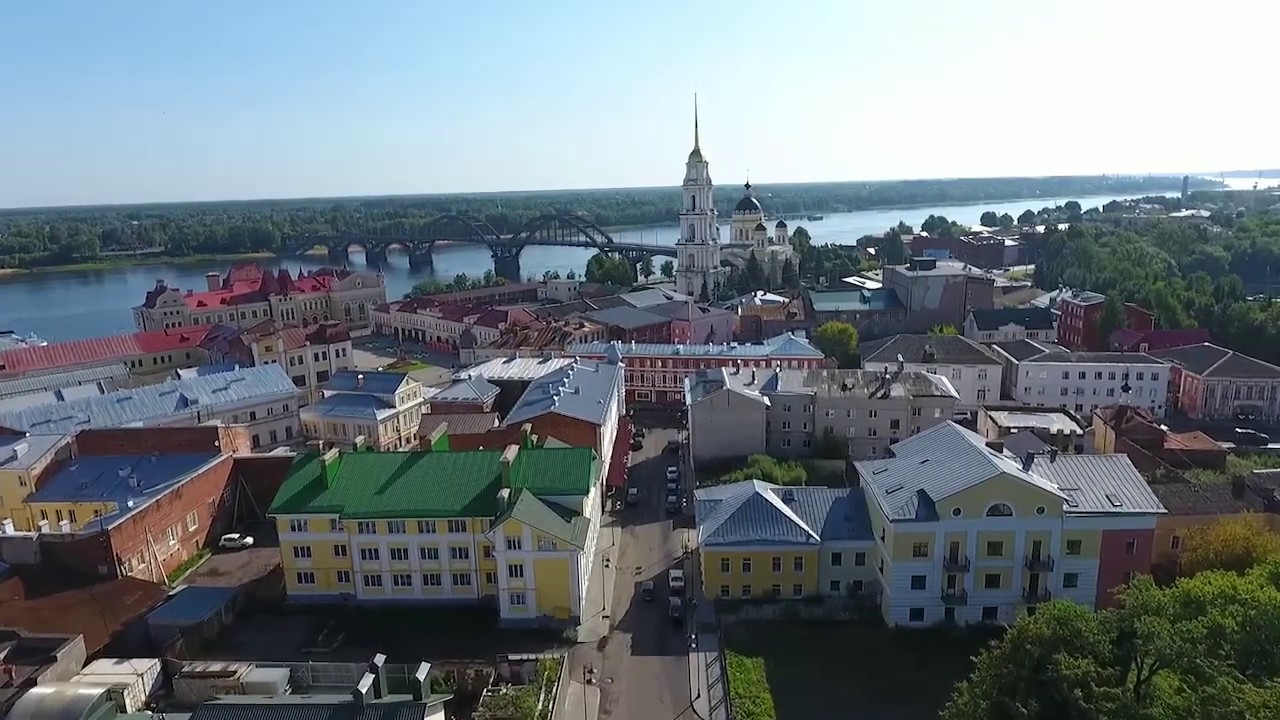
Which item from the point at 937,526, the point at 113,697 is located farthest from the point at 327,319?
the point at 937,526

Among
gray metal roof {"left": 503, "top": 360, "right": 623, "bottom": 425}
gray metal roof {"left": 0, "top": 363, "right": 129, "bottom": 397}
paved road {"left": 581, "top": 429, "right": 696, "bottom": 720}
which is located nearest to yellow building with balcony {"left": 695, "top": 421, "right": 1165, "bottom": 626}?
paved road {"left": 581, "top": 429, "right": 696, "bottom": 720}

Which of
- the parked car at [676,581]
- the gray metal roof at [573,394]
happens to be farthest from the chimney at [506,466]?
the gray metal roof at [573,394]

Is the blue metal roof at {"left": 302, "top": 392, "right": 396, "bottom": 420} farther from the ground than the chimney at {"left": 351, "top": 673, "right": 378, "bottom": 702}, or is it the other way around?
the blue metal roof at {"left": 302, "top": 392, "right": 396, "bottom": 420}

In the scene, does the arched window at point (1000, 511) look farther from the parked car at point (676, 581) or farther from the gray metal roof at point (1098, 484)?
the parked car at point (676, 581)

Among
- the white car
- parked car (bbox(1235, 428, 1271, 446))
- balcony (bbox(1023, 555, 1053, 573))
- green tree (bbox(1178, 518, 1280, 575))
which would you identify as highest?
green tree (bbox(1178, 518, 1280, 575))

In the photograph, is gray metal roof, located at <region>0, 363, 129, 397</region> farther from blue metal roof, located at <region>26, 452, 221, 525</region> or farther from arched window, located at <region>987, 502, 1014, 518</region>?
arched window, located at <region>987, 502, 1014, 518</region>

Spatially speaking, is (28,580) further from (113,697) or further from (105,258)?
(105,258)
